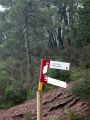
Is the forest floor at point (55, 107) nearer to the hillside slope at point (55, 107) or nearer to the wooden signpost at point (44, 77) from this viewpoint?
the hillside slope at point (55, 107)

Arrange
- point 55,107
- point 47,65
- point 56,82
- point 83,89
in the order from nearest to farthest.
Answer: point 56,82 → point 47,65 → point 83,89 → point 55,107

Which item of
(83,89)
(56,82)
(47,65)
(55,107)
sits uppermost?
(47,65)

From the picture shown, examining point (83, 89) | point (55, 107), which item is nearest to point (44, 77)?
point (83, 89)

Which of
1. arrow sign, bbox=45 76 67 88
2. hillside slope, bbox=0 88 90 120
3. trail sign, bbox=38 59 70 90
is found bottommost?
hillside slope, bbox=0 88 90 120

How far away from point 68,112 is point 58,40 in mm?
22114

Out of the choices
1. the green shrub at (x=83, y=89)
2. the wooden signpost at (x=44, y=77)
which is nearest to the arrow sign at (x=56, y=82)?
the wooden signpost at (x=44, y=77)

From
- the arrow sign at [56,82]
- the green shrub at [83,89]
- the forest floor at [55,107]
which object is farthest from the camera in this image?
the forest floor at [55,107]

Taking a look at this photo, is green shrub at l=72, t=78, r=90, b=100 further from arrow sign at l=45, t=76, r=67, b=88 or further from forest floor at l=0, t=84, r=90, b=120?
arrow sign at l=45, t=76, r=67, b=88

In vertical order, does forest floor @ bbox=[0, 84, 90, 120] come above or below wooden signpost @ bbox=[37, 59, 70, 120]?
below

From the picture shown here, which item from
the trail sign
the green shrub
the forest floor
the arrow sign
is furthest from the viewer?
the forest floor

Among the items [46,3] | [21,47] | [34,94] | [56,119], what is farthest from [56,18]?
[56,119]

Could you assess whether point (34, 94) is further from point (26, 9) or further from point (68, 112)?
point (26, 9)

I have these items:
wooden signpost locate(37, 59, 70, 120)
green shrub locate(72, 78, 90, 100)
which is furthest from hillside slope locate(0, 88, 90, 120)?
wooden signpost locate(37, 59, 70, 120)

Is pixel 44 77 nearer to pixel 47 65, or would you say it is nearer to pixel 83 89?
pixel 47 65
